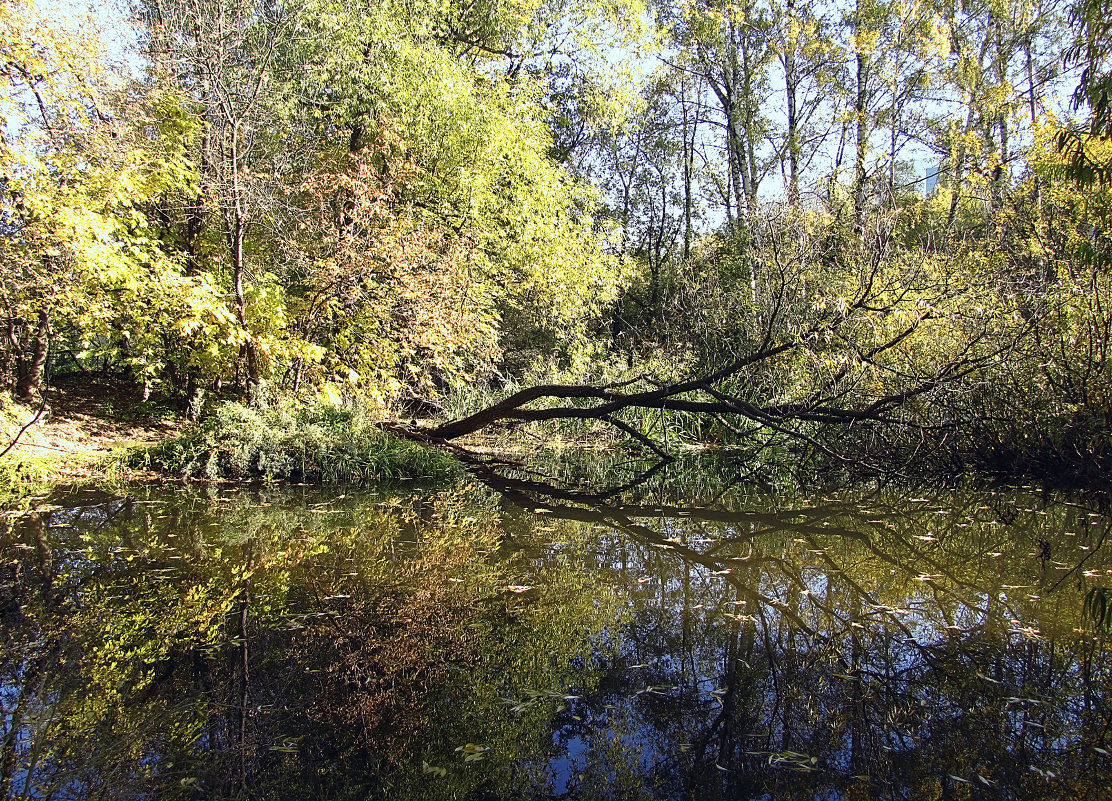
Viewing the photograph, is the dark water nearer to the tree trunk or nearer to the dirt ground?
the dirt ground

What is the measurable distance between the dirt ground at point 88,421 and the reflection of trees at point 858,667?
859cm

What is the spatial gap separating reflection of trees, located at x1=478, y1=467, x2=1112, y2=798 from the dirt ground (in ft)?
28.2

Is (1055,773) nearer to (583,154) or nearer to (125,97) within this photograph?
(125,97)

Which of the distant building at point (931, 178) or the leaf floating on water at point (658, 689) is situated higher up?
the distant building at point (931, 178)

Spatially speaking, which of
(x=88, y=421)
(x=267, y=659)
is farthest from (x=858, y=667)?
(x=88, y=421)

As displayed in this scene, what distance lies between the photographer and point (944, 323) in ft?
28.4

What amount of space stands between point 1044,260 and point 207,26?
12.5 m

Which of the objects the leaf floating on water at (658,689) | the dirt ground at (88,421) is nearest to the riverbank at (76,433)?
the dirt ground at (88,421)

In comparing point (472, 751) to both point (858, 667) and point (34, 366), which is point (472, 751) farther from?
point (34, 366)

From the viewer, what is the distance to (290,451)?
32.7 feet

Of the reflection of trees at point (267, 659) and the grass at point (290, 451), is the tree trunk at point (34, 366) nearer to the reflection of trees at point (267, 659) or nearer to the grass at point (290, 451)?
the grass at point (290, 451)

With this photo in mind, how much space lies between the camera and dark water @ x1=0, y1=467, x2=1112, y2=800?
268 cm

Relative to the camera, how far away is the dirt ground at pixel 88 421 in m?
9.94

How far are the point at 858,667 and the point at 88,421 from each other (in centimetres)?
1274
